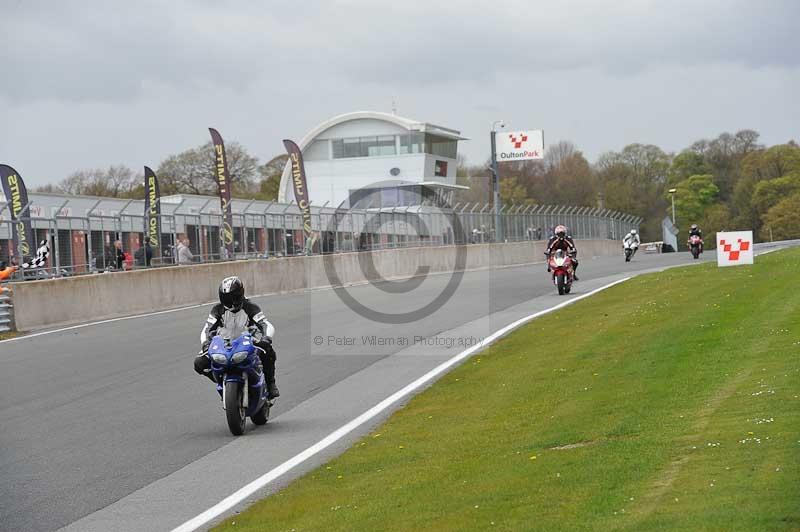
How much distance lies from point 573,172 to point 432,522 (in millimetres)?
130439

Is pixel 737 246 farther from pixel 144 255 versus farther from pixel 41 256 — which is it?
pixel 41 256

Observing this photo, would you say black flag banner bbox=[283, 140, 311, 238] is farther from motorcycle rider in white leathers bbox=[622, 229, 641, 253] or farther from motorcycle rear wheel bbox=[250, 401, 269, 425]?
motorcycle rear wheel bbox=[250, 401, 269, 425]

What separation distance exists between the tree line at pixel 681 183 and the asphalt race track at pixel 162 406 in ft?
318

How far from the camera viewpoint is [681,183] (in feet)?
433

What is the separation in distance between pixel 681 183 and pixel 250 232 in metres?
104

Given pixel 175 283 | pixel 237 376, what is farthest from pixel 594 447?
pixel 175 283

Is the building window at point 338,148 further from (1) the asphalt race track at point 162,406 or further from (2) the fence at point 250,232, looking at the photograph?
(1) the asphalt race track at point 162,406

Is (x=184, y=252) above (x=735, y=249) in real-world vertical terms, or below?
above

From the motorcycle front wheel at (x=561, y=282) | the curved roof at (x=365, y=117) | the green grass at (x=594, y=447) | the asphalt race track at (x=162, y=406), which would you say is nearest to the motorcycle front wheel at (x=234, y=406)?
the asphalt race track at (x=162, y=406)

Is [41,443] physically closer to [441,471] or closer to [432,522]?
[441,471]

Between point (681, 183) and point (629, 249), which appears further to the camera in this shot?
point (681, 183)

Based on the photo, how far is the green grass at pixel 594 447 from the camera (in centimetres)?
638

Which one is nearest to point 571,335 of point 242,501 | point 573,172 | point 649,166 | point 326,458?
point 326,458

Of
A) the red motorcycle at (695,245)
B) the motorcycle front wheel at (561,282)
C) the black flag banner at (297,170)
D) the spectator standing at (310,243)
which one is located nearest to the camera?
the motorcycle front wheel at (561,282)
